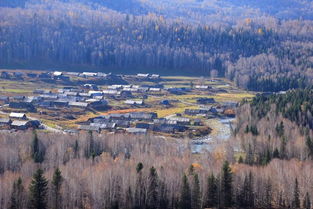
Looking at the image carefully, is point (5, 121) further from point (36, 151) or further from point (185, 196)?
point (185, 196)

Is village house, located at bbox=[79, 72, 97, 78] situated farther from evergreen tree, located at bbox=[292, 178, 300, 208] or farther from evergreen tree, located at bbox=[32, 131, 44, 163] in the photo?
evergreen tree, located at bbox=[292, 178, 300, 208]

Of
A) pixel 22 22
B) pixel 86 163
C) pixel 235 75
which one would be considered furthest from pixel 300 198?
pixel 22 22

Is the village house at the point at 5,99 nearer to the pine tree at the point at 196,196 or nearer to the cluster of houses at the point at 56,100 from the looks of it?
the cluster of houses at the point at 56,100

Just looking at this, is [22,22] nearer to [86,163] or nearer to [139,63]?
[139,63]

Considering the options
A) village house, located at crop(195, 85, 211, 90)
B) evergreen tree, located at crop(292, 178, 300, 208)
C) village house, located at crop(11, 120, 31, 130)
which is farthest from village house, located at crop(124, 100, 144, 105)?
evergreen tree, located at crop(292, 178, 300, 208)

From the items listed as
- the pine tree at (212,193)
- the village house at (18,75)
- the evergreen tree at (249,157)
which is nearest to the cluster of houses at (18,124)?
the evergreen tree at (249,157)

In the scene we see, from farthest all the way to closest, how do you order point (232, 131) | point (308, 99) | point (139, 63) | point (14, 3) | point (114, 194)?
1. point (14, 3)
2. point (139, 63)
3. point (308, 99)
4. point (232, 131)
5. point (114, 194)
